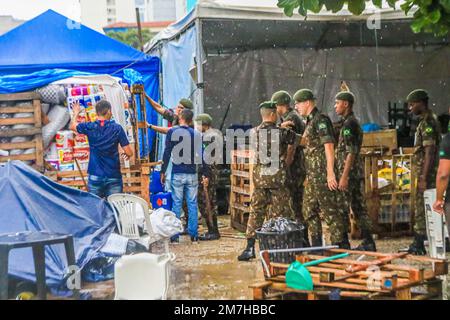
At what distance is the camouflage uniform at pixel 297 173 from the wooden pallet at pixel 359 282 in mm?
2402

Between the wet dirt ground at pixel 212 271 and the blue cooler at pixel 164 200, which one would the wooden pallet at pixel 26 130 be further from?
the wet dirt ground at pixel 212 271

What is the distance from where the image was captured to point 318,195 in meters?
8.38

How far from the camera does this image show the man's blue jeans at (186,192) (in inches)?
396

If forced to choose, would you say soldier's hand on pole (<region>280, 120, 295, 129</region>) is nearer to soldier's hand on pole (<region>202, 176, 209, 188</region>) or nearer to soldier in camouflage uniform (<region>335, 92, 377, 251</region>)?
soldier in camouflage uniform (<region>335, 92, 377, 251</region>)

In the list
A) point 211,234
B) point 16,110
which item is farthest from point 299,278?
point 16,110

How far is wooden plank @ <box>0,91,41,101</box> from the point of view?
9664 mm

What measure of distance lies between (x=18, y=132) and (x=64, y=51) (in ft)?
16.5

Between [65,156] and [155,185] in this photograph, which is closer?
[65,156]

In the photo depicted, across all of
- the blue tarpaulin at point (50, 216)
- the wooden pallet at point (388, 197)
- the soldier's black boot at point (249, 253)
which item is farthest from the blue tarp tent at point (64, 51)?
the soldier's black boot at point (249, 253)

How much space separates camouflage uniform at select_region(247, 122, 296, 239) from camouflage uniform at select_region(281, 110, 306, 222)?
363mm

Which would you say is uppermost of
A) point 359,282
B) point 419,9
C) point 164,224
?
point 419,9

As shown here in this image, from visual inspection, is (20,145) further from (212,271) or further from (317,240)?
(317,240)

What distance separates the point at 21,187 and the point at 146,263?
2.44 metres

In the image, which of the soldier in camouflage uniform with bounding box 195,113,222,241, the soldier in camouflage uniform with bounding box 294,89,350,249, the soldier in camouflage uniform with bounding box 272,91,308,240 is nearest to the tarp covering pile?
the soldier in camouflage uniform with bounding box 195,113,222,241
